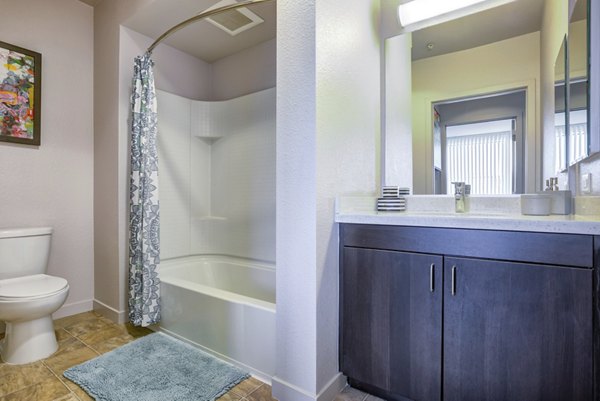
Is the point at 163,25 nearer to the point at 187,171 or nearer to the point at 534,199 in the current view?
the point at 187,171

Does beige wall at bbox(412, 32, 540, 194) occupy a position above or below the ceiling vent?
below

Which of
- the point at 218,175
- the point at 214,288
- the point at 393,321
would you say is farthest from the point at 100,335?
the point at 393,321

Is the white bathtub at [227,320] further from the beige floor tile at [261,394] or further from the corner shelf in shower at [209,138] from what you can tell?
the corner shelf in shower at [209,138]

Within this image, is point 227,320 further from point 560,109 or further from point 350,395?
point 560,109

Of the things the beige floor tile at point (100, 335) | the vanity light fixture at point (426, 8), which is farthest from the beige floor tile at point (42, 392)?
the vanity light fixture at point (426, 8)

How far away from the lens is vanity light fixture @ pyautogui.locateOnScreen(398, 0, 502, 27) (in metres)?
1.73

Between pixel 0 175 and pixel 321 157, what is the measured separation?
2.38 meters

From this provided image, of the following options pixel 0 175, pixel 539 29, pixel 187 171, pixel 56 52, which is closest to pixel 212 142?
pixel 187 171

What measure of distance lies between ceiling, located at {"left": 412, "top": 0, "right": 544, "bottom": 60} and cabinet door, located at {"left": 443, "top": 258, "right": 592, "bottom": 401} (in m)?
1.31

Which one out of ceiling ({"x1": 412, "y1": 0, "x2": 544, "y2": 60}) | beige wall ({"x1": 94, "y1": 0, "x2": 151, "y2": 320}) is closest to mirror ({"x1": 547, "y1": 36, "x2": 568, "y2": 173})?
ceiling ({"x1": 412, "y1": 0, "x2": 544, "y2": 60})

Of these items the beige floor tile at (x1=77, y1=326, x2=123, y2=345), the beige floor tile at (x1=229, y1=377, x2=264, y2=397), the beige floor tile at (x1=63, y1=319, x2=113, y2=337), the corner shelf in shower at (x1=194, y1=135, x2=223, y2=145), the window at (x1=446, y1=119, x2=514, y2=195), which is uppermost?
the corner shelf in shower at (x1=194, y1=135, x2=223, y2=145)

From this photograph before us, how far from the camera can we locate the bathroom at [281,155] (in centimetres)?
142

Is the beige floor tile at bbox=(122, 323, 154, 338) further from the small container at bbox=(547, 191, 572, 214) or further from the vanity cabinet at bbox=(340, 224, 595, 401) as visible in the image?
the small container at bbox=(547, 191, 572, 214)

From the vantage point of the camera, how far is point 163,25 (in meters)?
2.39
